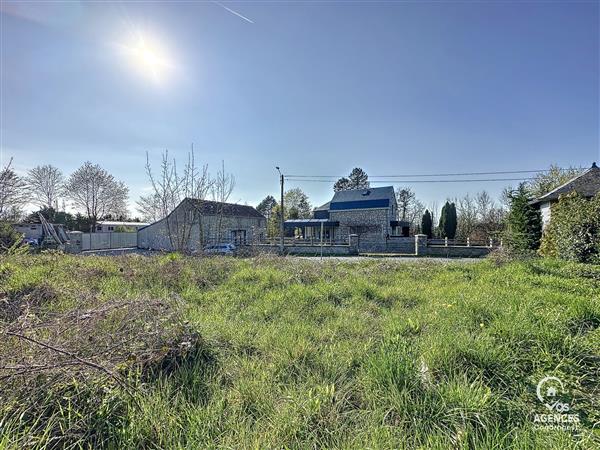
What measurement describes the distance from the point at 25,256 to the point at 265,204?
145 ft

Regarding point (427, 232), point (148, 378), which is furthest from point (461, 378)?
point (427, 232)

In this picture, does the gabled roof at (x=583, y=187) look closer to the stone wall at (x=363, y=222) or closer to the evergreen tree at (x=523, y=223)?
the evergreen tree at (x=523, y=223)

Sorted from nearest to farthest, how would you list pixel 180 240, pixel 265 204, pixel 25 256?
pixel 25 256, pixel 180 240, pixel 265 204

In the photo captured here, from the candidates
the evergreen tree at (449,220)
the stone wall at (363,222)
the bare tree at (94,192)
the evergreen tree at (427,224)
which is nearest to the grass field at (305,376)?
the stone wall at (363,222)

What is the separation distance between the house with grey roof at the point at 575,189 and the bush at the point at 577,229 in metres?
2.18

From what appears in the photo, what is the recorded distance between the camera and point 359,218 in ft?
103

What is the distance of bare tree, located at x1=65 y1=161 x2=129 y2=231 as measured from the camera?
3612cm

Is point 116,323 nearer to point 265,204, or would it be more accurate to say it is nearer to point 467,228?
point 467,228

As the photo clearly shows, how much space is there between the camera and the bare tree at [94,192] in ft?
119

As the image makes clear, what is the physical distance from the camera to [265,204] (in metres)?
52.5

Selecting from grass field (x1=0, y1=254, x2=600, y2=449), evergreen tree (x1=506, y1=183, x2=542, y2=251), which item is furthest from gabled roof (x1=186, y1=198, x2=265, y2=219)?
evergreen tree (x1=506, y1=183, x2=542, y2=251)

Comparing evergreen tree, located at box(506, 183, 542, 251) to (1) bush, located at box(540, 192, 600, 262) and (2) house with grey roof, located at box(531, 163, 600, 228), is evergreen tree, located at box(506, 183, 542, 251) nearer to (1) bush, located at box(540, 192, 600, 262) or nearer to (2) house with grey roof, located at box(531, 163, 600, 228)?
(2) house with grey roof, located at box(531, 163, 600, 228)

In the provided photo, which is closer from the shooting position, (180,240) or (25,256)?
(25,256)

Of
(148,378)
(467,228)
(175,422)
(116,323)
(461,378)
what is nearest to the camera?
(175,422)
